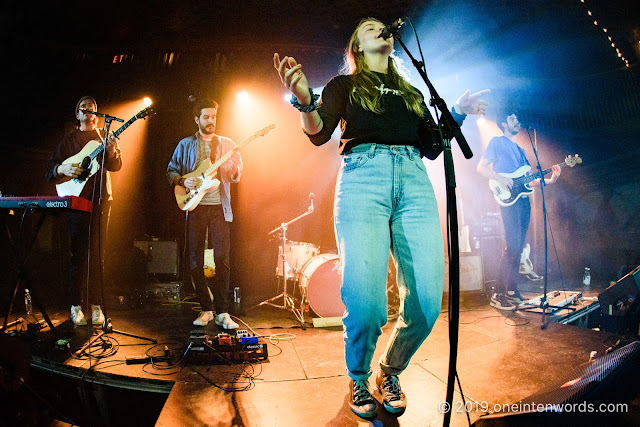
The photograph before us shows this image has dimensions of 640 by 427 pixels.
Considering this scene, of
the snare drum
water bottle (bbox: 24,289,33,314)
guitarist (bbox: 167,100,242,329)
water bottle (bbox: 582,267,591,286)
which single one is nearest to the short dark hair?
guitarist (bbox: 167,100,242,329)

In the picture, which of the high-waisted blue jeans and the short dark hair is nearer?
the high-waisted blue jeans

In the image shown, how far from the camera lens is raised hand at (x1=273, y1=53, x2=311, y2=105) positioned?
1453mm

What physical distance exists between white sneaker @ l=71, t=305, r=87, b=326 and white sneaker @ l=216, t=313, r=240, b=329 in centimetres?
154

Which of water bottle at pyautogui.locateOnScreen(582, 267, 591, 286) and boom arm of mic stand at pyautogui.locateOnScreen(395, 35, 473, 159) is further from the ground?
boom arm of mic stand at pyautogui.locateOnScreen(395, 35, 473, 159)

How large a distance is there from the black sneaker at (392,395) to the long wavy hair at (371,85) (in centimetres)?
153

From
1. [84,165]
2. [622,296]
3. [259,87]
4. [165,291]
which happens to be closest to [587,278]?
[622,296]

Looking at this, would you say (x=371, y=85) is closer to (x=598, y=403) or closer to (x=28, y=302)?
(x=598, y=403)

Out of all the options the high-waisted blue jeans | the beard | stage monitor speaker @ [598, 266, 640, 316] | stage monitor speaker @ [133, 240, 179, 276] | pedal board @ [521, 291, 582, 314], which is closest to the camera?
the high-waisted blue jeans

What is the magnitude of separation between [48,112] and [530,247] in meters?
10.9

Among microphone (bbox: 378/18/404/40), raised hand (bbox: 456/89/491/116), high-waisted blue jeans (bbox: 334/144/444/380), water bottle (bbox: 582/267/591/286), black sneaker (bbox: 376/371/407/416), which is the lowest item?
water bottle (bbox: 582/267/591/286)

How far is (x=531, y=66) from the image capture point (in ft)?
26.1

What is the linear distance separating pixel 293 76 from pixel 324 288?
3.19 metres

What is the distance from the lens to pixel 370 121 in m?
1.81

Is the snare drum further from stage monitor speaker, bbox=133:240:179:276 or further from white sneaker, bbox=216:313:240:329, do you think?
stage monitor speaker, bbox=133:240:179:276
